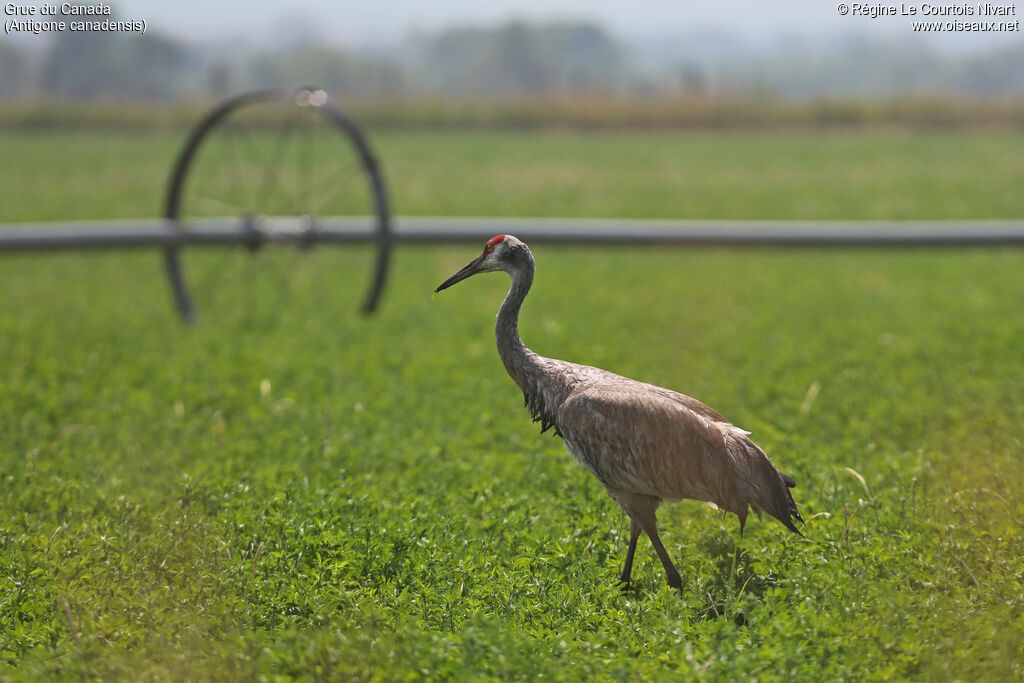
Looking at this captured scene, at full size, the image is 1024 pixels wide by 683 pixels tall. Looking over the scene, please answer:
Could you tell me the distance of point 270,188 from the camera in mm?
24078

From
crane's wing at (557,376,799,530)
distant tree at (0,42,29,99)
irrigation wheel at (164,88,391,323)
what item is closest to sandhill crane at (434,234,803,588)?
crane's wing at (557,376,799,530)

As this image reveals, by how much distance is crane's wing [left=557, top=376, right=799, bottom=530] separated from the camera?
4.98m

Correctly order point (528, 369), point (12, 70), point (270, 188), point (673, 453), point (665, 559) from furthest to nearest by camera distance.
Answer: point (12, 70), point (270, 188), point (528, 369), point (665, 559), point (673, 453)

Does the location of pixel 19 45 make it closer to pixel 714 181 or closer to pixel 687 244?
pixel 714 181

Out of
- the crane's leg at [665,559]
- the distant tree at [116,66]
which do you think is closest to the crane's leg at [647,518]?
the crane's leg at [665,559]

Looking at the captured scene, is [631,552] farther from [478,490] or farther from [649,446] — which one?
[478,490]

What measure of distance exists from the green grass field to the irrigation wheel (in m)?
1.12

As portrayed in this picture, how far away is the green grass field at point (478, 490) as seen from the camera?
4.60m

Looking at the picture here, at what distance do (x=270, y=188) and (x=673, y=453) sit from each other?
20.5 meters

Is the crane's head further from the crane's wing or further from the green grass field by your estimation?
the green grass field

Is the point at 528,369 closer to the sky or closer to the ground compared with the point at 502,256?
closer to the ground

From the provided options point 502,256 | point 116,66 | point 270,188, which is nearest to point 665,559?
point 502,256

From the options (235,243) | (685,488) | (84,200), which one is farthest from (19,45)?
(685,488)

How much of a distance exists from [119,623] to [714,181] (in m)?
26.5
